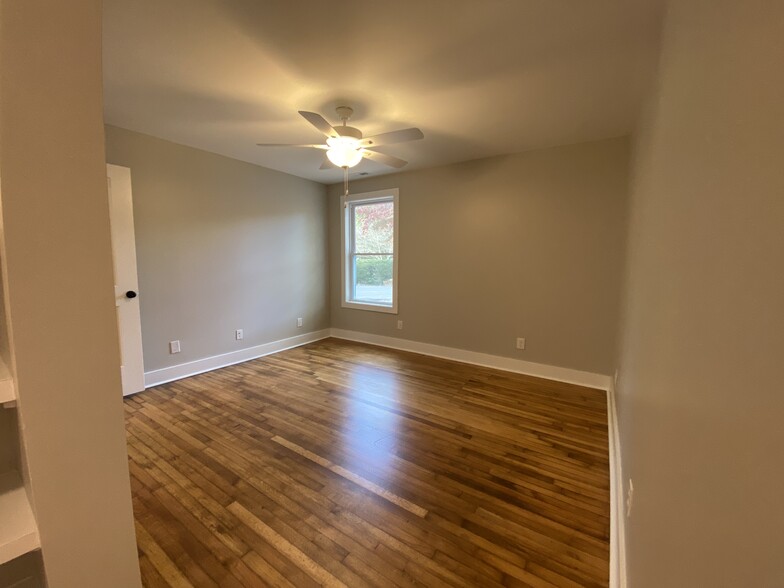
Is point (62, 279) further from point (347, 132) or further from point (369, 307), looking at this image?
point (369, 307)

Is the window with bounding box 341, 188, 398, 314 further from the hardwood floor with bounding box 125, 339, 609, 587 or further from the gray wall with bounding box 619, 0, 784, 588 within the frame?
the gray wall with bounding box 619, 0, 784, 588

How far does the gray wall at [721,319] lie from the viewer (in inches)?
13.7

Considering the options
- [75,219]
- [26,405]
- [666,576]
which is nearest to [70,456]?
[26,405]

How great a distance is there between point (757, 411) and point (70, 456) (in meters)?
1.21

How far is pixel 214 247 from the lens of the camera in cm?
358

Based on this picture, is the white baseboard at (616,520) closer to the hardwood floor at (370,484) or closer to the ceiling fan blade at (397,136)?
the hardwood floor at (370,484)

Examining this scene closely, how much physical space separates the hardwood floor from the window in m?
1.81

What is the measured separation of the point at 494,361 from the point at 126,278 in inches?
151

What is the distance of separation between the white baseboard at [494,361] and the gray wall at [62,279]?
3523mm

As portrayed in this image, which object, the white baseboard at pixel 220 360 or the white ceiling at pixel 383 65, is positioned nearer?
the white ceiling at pixel 383 65

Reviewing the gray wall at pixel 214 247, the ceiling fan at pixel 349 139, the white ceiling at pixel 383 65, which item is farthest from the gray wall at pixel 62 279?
the gray wall at pixel 214 247

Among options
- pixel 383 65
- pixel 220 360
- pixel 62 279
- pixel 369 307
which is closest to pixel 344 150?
pixel 383 65

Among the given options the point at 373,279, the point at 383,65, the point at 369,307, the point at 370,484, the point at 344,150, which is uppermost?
the point at 383,65

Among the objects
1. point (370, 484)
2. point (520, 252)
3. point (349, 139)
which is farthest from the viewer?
point (520, 252)
